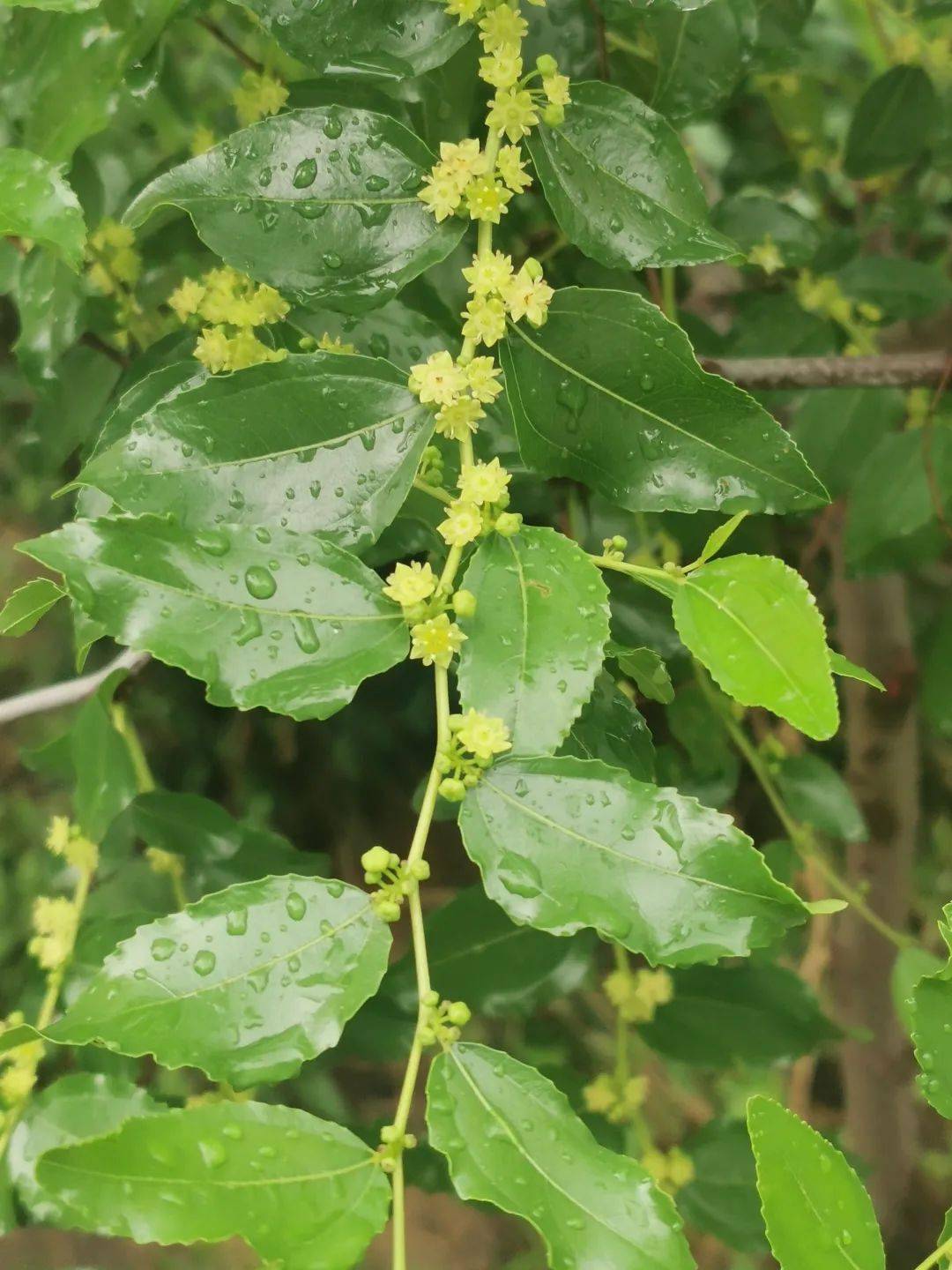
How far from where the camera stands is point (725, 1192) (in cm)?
69

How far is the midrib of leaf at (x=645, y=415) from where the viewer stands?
380 millimetres

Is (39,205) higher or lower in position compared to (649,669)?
higher

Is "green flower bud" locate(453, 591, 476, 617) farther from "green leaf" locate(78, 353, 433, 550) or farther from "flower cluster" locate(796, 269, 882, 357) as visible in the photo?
"flower cluster" locate(796, 269, 882, 357)

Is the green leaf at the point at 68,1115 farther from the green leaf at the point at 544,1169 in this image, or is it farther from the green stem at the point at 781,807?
the green stem at the point at 781,807

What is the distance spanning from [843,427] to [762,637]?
0.46 m

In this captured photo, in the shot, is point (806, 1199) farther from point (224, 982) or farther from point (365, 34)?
point (365, 34)

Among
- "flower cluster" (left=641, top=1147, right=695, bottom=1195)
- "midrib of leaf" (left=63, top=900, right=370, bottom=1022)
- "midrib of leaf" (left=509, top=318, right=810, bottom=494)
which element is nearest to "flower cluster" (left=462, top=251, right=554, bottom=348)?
"midrib of leaf" (left=509, top=318, right=810, bottom=494)

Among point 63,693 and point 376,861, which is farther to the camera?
point 63,693

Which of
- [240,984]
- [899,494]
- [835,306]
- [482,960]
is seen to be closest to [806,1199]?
[240,984]

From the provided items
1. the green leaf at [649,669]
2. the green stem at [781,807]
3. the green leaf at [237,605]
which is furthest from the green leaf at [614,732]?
the green stem at [781,807]

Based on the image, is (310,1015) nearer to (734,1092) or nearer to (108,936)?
(108,936)

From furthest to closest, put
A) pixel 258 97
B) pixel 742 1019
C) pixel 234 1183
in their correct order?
pixel 742 1019 < pixel 258 97 < pixel 234 1183

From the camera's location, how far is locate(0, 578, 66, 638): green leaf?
374 millimetres

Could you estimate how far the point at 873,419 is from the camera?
728 mm
